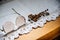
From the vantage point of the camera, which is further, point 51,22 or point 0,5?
point 0,5

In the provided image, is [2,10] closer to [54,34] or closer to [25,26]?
[25,26]

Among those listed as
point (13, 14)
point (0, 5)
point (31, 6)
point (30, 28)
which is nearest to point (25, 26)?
point (30, 28)

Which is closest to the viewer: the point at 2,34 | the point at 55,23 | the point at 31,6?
the point at 2,34

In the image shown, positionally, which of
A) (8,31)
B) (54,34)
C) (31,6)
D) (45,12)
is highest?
(31,6)

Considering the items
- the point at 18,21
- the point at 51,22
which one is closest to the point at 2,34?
the point at 18,21

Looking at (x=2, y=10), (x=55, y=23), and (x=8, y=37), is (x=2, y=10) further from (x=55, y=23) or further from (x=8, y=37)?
(x=55, y=23)

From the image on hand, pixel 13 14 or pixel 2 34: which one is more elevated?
pixel 13 14

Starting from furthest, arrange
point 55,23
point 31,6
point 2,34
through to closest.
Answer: point 31,6
point 55,23
point 2,34
